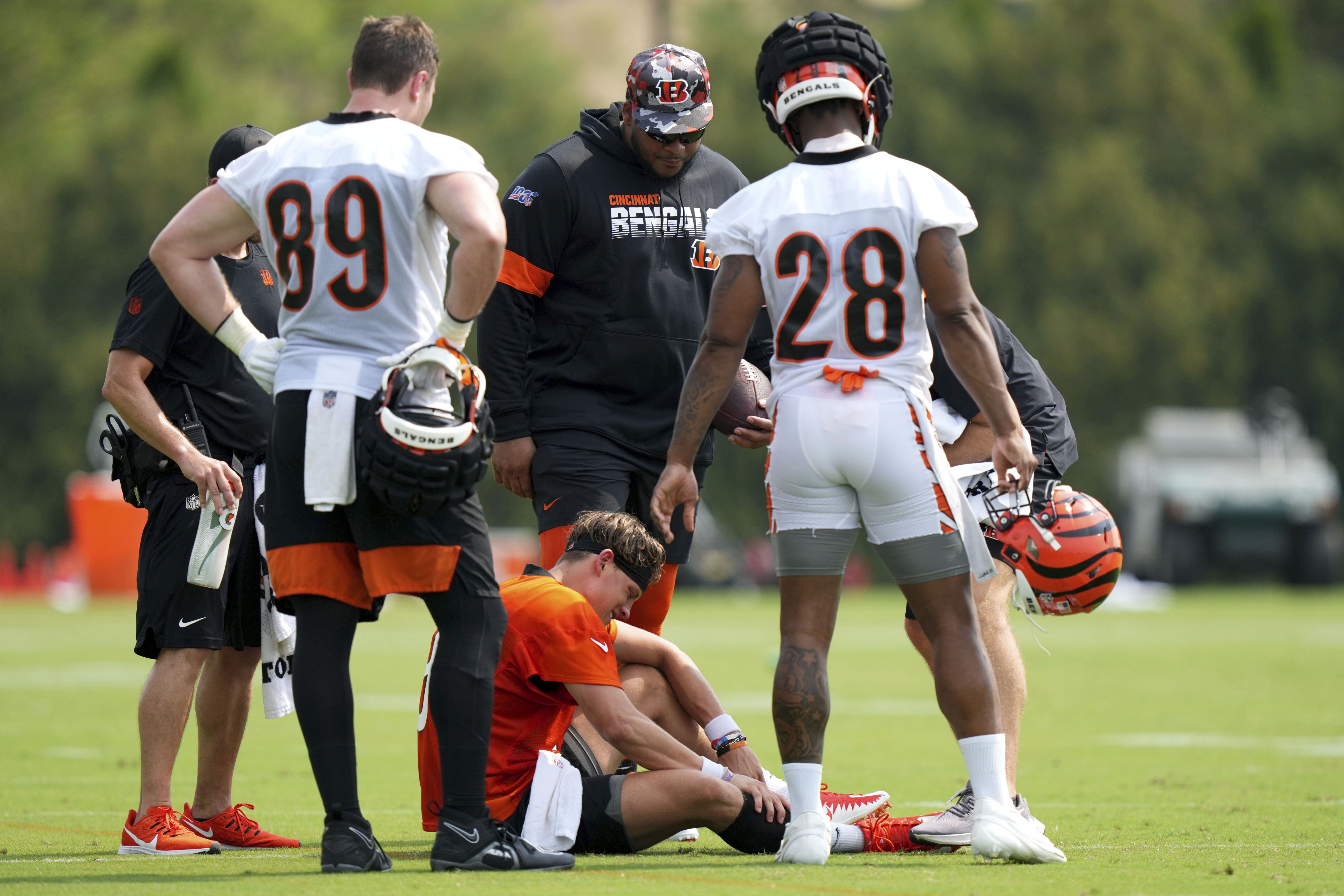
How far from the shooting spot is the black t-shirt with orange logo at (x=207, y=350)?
18.7 ft

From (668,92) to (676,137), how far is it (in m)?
0.16

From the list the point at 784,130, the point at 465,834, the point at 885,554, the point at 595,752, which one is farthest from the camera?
the point at 595,752

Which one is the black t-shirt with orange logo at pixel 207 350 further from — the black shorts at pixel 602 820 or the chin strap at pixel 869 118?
Result: the chin strap at pixel 869 118

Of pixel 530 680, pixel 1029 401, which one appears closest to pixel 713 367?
pixel 530 680

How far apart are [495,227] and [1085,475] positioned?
111 feet

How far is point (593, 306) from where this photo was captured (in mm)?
6141

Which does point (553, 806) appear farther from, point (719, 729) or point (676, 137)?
point (676, 137)

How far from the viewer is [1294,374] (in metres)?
37.9

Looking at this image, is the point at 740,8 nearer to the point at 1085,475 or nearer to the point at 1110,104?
the point at 1110,104

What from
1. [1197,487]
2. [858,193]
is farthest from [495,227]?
[1197,487]

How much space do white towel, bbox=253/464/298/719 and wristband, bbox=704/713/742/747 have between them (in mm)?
1462

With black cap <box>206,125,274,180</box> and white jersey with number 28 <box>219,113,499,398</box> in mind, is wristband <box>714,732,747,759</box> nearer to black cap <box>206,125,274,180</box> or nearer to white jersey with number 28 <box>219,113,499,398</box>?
white jersey with number 28 <box>219,113,499,398</box>

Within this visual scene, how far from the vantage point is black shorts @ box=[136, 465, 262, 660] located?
18.6 ft

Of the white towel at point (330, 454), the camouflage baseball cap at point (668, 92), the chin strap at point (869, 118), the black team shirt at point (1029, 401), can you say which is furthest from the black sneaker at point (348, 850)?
the camouflage baseball cap at point (668, 92)
